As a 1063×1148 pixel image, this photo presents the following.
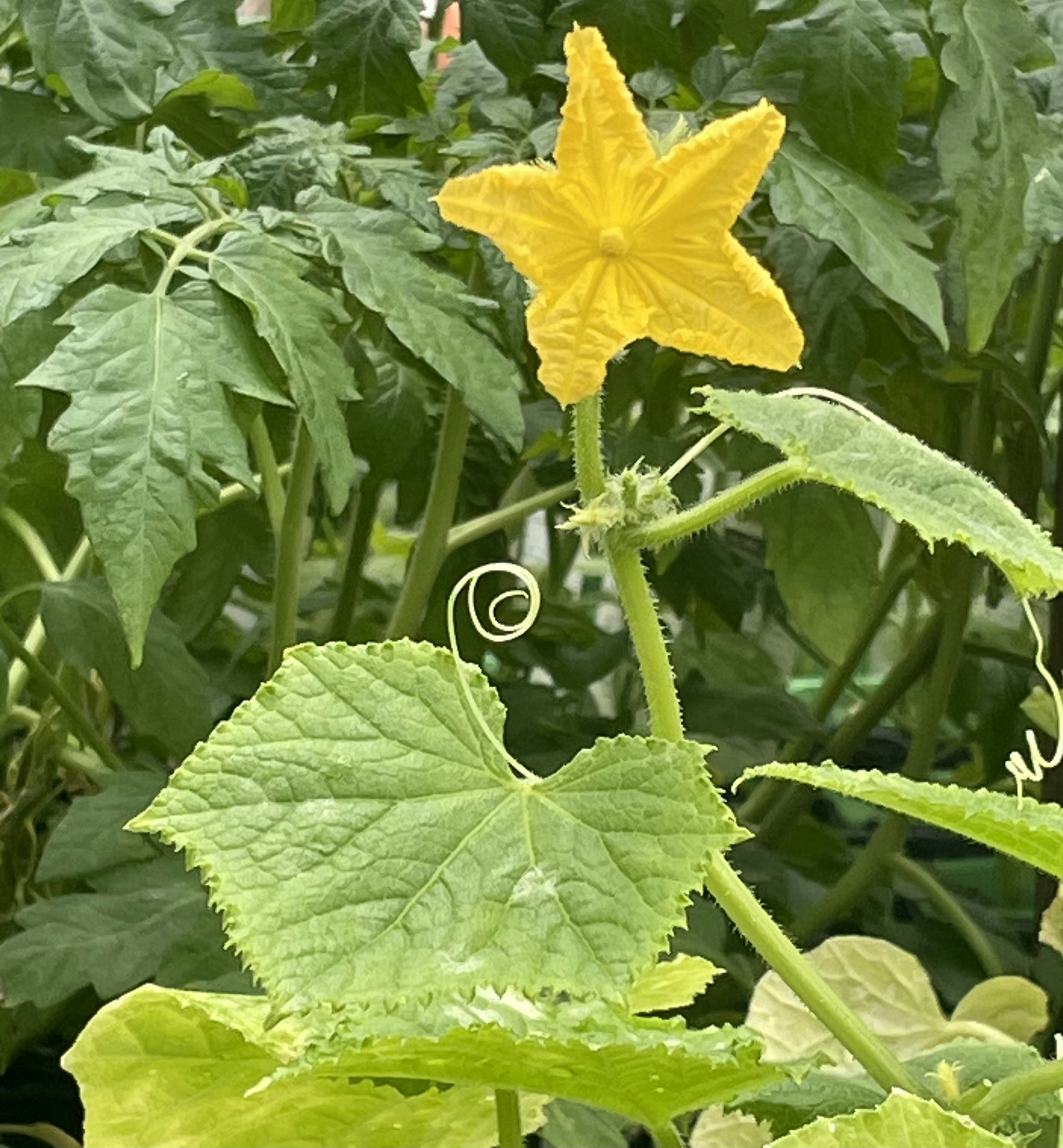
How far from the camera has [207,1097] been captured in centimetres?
37

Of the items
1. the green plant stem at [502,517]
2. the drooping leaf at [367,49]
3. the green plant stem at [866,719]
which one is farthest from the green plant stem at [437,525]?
the green plant stem at [866,719]

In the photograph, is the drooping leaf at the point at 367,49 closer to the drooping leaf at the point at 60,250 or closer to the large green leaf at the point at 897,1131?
the drooping leaf at the point at 60,250

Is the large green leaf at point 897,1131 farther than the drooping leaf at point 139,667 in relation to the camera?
No

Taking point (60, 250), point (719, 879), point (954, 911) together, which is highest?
point (60, 250)

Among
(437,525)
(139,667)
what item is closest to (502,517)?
(437,525)

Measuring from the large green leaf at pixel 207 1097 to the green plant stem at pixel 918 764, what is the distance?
0.32 m

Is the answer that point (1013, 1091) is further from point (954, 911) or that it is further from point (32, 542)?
point (32, 542)

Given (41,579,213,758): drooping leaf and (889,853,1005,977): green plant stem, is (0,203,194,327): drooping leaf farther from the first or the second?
(889,853,1005,977): green plant stem

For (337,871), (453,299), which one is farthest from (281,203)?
(337,871)

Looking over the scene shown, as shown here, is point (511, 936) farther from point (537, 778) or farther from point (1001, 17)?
point (1001, 17)

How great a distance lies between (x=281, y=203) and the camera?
52cm

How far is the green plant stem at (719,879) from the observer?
334 millimetres

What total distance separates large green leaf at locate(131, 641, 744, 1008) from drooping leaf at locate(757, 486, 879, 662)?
1.00ft

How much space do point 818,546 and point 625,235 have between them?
12.2 inches
